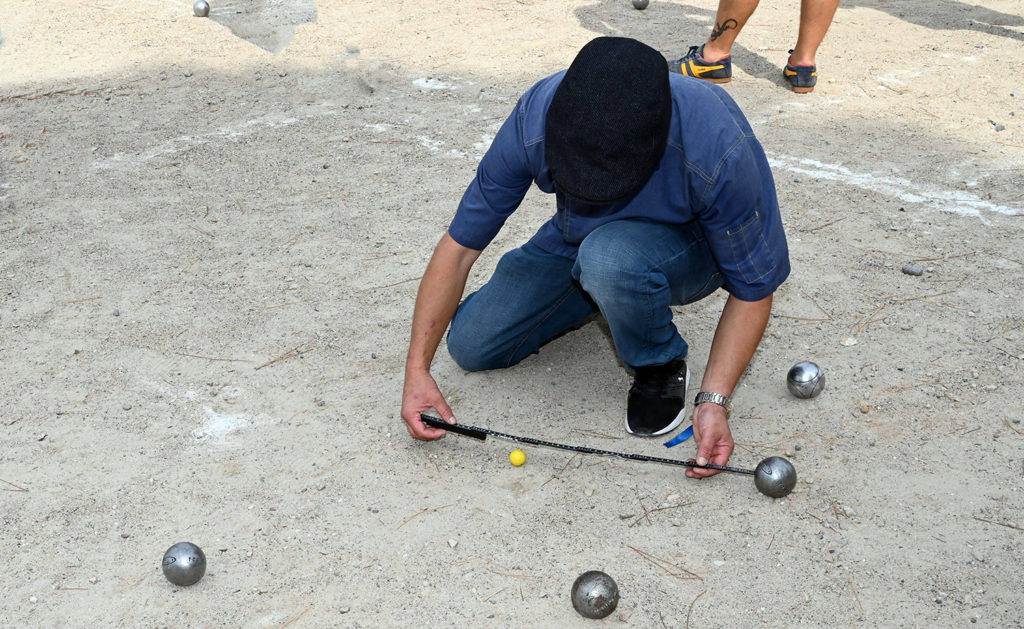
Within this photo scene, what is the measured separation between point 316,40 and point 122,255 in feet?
10.2

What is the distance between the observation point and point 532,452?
10.8 ft

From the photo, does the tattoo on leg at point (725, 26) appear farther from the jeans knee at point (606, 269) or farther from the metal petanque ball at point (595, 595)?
the metal petanque ball at point (595, 595)

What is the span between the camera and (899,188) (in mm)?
4809

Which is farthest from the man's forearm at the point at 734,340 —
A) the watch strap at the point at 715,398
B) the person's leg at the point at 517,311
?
the person's leg at the point at 517,311

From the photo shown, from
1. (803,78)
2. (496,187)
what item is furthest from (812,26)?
(496,187)

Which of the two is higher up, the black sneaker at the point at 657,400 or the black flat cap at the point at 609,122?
the black flat cap at the point at 609,122

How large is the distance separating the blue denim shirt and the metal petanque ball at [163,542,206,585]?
1230 millimetres

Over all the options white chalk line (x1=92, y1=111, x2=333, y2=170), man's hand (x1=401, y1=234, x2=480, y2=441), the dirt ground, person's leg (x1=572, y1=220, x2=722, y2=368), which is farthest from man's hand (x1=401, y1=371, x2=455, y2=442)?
white chalk line (x1=92, y1=111, x2=333, y2=170)

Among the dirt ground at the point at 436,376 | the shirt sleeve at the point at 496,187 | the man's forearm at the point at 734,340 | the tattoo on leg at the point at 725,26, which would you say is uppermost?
the shirt sleeve at the point at 496,187

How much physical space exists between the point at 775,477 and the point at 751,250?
2.32 ft

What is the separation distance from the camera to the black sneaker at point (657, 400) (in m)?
3.33

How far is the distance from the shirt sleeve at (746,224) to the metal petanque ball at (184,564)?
178 cm

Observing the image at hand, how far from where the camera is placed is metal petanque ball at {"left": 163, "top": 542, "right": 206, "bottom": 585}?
2719mm

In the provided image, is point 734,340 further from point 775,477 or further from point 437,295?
point 437,295
